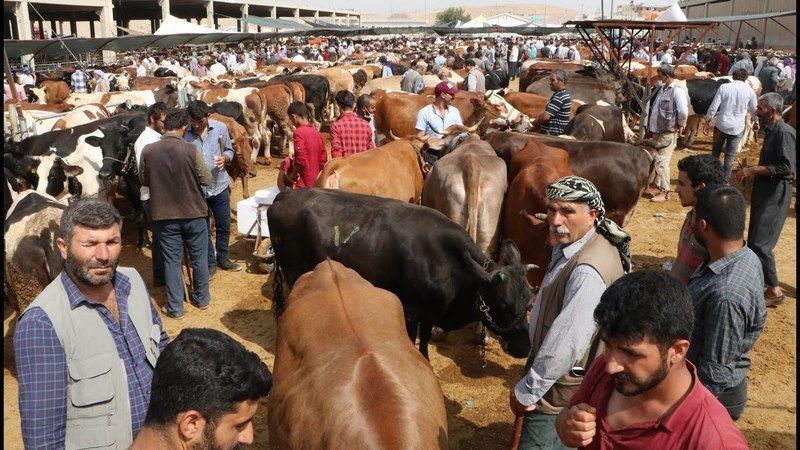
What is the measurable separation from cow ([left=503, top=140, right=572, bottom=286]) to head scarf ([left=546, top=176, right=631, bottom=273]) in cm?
287

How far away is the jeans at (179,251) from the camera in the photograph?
612 cm

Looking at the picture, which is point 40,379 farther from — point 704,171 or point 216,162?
point 216,162

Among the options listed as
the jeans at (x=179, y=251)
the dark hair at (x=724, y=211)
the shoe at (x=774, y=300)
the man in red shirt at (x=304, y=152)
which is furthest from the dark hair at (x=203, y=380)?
the shoe at (x=774, y=300)

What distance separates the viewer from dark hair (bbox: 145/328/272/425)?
180 cm

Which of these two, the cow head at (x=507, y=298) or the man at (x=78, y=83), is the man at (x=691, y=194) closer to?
the cow head at (x=507, y=298)

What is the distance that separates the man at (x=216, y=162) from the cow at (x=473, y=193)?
8.01 feet

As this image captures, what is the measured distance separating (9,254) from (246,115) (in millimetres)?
8252

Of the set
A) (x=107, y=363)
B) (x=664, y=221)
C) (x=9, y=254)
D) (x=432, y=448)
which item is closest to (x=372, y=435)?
(x=432, y=448)

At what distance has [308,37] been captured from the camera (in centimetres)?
5019

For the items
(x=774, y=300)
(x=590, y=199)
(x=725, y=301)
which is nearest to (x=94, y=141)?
(x=590, y=199)

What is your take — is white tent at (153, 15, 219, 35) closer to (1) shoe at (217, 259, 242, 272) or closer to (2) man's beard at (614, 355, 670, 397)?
(1) shoe at (217, 259, 242, 272)

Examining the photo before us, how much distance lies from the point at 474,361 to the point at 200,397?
13.4 feet

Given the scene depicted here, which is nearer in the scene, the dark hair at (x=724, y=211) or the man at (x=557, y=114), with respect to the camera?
the dark hair at (x=724, y=211)

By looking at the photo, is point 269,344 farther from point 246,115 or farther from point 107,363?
point 246,115
